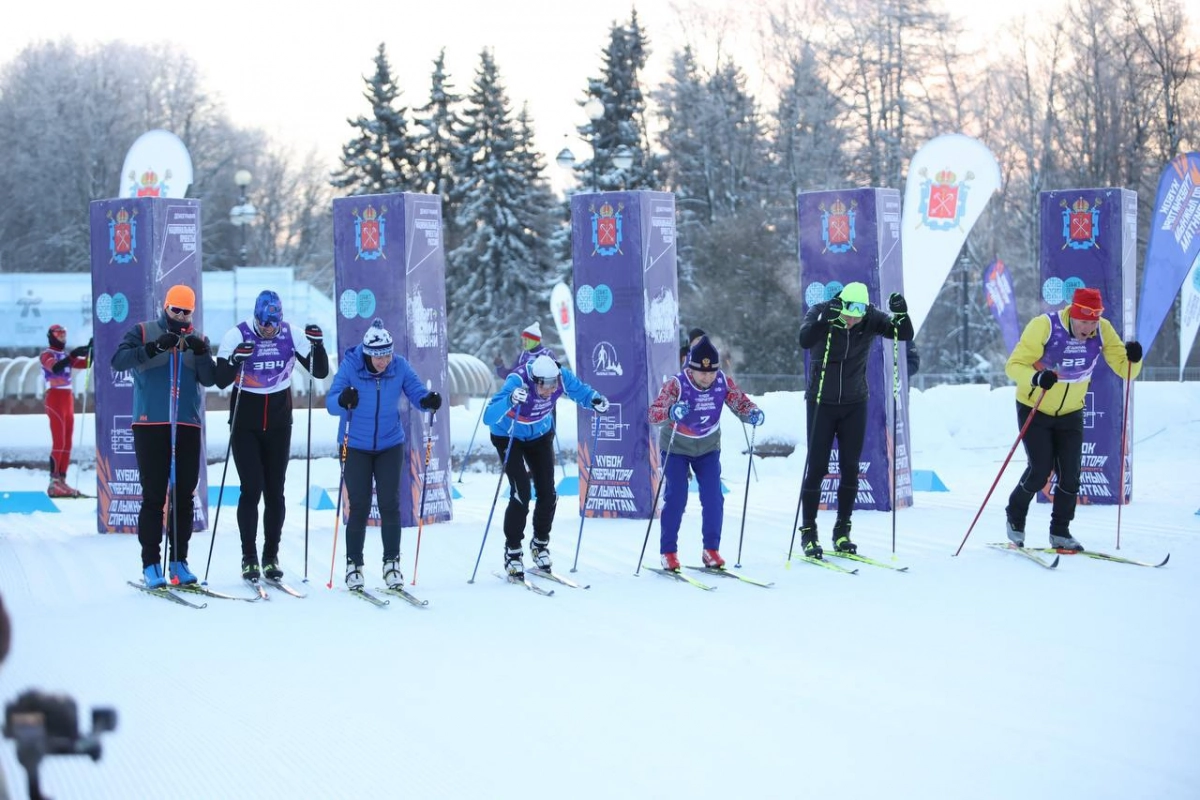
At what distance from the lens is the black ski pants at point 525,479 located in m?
8.68

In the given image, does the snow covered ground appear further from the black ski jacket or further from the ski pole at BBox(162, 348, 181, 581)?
the black ski jacket

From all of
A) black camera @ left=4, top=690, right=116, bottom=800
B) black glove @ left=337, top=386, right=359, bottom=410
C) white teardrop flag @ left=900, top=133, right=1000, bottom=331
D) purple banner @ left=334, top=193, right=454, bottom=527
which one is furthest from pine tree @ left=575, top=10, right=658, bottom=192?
black camera @ left=4, top=690, right=116, bottom=800

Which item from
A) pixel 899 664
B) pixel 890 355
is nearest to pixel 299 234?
pixel 890 355

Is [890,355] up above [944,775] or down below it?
above

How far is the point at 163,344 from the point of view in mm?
7859

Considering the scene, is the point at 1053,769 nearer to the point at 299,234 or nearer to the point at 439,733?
the point at 439,733

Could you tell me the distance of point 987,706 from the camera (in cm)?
510

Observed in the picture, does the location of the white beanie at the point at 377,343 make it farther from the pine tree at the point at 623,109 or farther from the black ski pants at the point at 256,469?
the pine tree at the point at 623,109

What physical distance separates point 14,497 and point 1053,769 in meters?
11.4

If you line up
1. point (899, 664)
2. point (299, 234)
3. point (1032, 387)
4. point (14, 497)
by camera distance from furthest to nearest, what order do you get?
point (299, 234) → point (14, 497) → point (1032, 387) → point (899, 664)

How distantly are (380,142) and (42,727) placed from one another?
45.1 meters

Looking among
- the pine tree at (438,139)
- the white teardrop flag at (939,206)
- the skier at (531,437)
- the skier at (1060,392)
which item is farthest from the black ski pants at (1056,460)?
the pine tree at (438,139)

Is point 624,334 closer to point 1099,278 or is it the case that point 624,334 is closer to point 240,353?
point 1099,278

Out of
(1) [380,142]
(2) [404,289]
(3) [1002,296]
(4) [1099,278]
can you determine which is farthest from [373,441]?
(1) [380,142]
